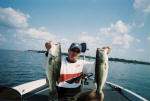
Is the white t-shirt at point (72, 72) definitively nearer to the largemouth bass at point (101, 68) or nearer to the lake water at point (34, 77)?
the largemouth bass at point (101, 68)

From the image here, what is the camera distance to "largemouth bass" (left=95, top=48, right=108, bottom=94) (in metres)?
3.34

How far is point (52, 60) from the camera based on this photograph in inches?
121

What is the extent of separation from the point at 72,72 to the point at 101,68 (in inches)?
50.0

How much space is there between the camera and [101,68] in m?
3.36

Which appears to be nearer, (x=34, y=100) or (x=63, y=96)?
(x=63, y=96)

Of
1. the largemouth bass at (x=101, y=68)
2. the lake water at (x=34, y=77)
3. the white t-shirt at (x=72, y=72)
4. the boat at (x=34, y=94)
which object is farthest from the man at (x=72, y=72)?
the lake water at (x=34, y=77)

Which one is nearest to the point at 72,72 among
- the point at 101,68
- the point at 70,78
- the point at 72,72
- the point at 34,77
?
the point at 72,72

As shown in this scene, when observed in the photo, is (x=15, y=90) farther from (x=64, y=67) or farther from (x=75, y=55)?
(x=75, y=55)

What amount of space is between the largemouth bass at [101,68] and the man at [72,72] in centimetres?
93

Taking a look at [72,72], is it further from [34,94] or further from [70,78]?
[34,94]

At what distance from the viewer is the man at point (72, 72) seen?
4.12 metres

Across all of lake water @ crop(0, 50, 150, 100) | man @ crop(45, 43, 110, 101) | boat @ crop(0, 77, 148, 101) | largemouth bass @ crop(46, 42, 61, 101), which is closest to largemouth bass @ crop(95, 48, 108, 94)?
man @ crop(45, 43, 110, 101)

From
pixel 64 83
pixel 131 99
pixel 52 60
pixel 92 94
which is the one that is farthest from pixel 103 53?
pixel 131 99

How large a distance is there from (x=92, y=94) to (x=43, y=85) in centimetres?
404
